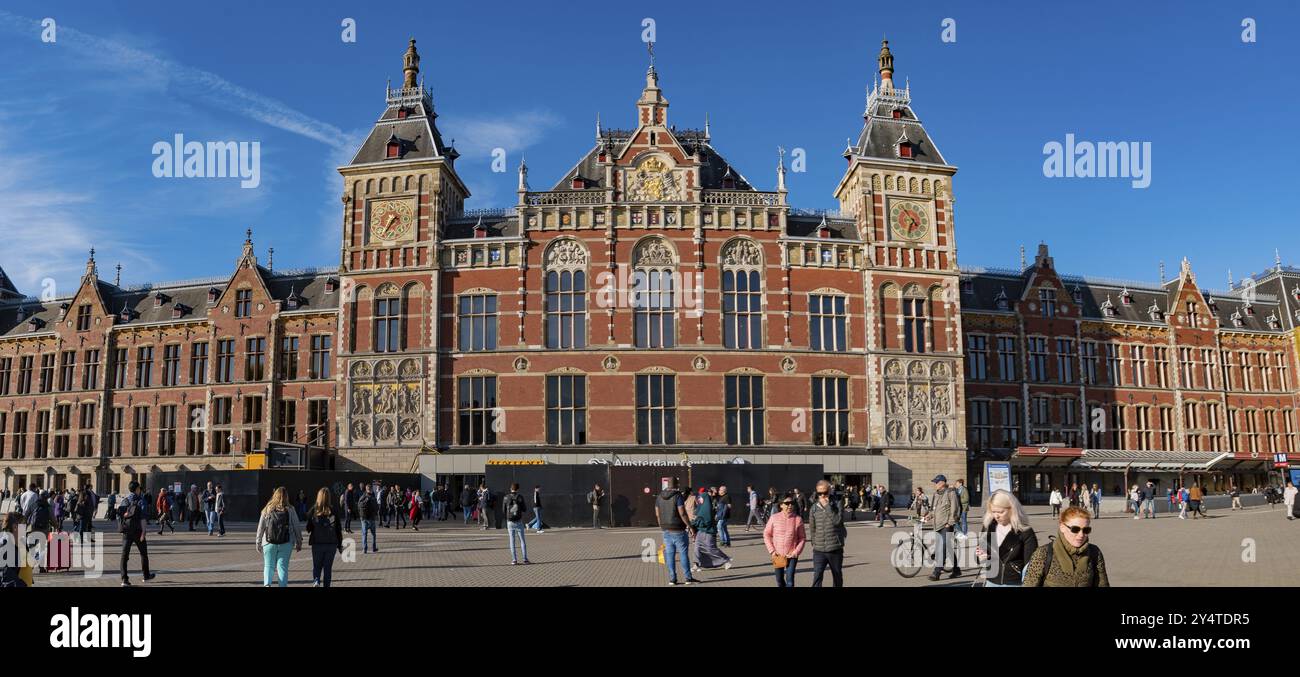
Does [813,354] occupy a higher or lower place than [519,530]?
higher

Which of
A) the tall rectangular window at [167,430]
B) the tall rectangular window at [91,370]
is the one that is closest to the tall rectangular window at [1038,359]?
the tall rectangular window at [167,430]

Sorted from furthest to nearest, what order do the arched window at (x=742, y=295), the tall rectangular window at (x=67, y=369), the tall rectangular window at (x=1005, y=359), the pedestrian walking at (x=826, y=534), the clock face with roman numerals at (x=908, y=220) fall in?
the tall rectangular window at (x=67, y=369), the tall rectangular window at (x=1005, y=359), the clock face with roman numerals at (x=908, y=220), the arched window at (x=742, y=295), the pedestrian walking at (x=826, y=534)

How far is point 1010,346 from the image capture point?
53.3 m

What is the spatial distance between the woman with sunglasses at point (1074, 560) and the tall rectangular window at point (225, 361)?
51409 mm

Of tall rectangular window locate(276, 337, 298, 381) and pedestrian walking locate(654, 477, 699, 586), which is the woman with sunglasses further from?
tall rectangular window locate(276, 337, 298, 381)

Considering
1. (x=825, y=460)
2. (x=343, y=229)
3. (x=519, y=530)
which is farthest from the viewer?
(x=343, y=229)

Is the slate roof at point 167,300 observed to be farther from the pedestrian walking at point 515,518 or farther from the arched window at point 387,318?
the pedestrian walking at point 515,518

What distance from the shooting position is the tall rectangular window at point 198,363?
5231 cm

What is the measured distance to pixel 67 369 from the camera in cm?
5538

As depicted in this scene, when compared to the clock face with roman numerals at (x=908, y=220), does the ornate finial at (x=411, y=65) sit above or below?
above

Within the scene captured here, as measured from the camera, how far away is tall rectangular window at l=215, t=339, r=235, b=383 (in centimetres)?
5153
